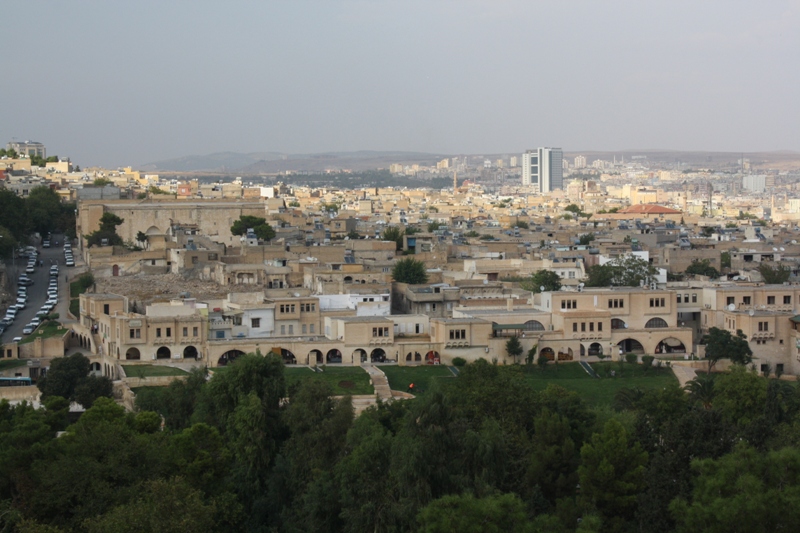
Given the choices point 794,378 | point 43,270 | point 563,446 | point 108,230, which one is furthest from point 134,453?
point 108,230

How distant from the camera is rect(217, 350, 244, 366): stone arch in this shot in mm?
26672

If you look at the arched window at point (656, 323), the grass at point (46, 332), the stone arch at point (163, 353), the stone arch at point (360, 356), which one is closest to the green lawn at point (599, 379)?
the arched window at point (656, 323)

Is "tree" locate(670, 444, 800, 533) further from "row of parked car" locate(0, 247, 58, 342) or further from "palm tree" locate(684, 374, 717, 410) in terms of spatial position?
"row of parked car" locate(0, 247, 58, 342)

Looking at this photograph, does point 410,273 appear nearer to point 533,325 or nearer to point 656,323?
point 533,325

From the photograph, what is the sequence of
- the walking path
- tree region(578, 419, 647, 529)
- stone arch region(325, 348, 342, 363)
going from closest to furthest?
tree region(578, 419, 647, 529) < the walking path < stone arch region(325, 348, 342, 363)

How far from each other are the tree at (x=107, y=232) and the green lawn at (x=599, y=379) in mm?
19181

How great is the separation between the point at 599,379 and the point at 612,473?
30.3 feet

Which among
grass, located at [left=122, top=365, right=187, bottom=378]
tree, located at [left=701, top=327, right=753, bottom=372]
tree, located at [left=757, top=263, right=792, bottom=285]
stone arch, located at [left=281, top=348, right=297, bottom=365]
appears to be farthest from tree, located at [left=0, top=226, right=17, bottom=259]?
tree, located at [left=757, top=263, right=792, bottom=285]

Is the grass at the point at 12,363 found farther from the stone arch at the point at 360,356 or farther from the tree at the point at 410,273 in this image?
the tree at the point at 410,273

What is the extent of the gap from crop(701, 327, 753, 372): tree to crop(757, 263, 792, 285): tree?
22.7ft

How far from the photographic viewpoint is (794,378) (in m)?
27.2

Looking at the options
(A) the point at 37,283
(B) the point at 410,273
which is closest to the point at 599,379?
(B) the point at 410,273

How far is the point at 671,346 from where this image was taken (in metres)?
28.8

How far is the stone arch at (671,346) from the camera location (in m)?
28.6
